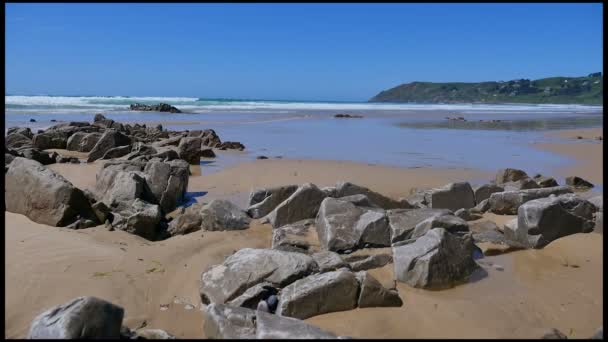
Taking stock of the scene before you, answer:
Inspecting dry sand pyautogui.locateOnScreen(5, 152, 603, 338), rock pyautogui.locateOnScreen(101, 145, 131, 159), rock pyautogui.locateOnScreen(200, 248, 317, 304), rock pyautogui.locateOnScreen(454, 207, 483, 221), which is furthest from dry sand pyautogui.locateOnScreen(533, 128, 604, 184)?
rock pyautogui.locateOnScreen(101, 145, 131, 159)

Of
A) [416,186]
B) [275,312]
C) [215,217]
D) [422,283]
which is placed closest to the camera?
[275,312]

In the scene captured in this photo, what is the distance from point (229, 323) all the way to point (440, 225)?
2649 millimetres

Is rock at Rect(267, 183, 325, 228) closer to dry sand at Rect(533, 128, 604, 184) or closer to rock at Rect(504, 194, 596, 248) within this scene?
rock at Rect(504, 194, 596, 248)

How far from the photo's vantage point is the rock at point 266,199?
6.64 m

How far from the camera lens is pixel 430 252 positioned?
4.19 m

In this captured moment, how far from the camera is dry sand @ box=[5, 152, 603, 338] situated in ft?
11.7

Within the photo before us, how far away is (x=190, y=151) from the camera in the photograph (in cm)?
1239

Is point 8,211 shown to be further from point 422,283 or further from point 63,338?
point 422,283

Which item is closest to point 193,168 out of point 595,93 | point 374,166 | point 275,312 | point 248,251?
point 374,166

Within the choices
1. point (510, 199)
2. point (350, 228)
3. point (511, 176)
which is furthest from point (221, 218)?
point (511, 176)

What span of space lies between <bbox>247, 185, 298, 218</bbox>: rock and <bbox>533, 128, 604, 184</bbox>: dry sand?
20.7 feet

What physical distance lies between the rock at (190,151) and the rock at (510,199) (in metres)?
7.43

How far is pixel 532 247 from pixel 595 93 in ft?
370

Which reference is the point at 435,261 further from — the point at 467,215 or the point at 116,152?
the point at 116,152
